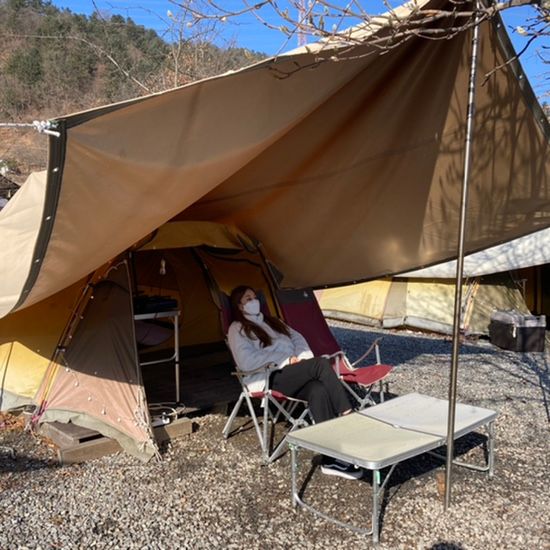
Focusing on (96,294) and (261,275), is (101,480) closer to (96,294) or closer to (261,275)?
(96,294)

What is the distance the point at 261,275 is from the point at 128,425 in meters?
1.79

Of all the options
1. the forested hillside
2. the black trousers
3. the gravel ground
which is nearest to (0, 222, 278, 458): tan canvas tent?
the gravel ground

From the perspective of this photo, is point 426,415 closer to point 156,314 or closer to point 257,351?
point 257,351

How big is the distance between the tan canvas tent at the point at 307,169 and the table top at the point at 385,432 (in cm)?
133

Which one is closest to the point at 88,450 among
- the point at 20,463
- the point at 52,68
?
the point at 20,463

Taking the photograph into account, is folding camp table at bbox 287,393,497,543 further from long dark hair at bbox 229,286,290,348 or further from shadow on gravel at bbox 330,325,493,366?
shadow on gravel at bbox 330,325,493,366

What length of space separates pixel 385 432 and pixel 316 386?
2.19ft

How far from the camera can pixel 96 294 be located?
4.00m

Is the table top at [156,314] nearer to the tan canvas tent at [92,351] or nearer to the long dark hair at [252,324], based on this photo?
the tan canvas tent at [92,351]

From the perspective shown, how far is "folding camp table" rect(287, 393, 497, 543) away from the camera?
258cm

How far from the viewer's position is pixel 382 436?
2891mm

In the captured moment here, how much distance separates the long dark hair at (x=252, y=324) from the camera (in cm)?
399

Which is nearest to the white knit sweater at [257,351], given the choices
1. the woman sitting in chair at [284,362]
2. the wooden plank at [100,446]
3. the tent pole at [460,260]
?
the woman sitting in chair at [284,362]

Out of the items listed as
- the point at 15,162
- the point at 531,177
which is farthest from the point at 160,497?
the point at 15,162
